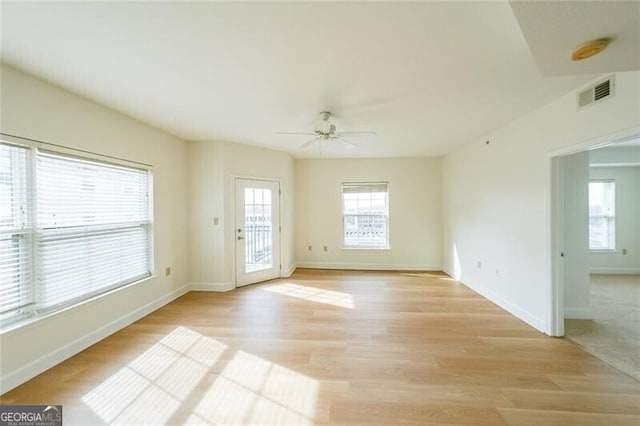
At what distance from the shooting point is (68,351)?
230 centimetres

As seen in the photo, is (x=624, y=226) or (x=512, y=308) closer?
(x=512, y=308)

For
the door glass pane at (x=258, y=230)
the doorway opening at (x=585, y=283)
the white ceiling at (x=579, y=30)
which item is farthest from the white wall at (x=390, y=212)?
the white ceiling at (x=579, y=30)

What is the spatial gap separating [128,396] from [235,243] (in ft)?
8.67

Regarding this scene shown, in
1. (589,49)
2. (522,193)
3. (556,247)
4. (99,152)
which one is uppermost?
(589,49)

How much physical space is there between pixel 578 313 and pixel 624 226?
3882 millimetres

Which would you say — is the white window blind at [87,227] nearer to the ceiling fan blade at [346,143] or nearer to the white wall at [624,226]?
the ceiling fan blade at [346,143]

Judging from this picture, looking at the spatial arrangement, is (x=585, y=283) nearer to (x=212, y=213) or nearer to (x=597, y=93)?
(x=597, y=93)

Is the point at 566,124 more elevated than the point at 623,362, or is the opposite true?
the point at 566,124

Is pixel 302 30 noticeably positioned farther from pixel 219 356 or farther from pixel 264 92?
pixel 219 356

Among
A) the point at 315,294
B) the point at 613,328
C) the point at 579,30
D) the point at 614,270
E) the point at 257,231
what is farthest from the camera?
the point at 614,270

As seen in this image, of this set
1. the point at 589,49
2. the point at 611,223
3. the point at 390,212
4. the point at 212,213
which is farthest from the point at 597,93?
the point at 611,223

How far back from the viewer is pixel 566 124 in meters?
2.45

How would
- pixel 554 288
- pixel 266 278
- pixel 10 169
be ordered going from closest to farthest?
pixel 10 169
pixel 554 288
pixel 266 278

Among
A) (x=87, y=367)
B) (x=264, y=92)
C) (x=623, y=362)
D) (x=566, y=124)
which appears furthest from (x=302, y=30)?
(x=623, y=362)
